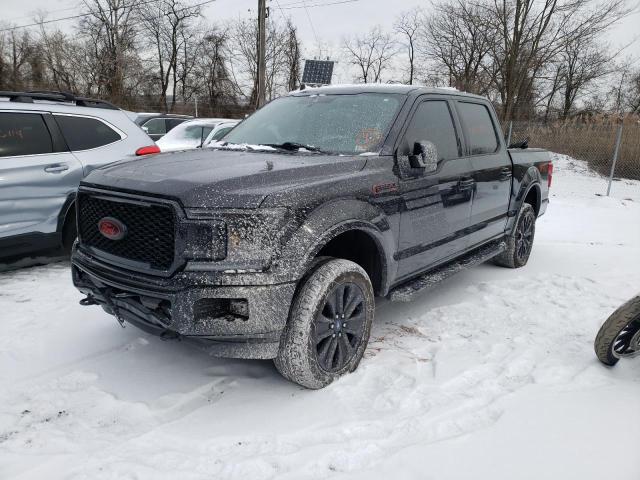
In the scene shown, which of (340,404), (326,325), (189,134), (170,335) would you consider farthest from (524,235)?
(189,134)

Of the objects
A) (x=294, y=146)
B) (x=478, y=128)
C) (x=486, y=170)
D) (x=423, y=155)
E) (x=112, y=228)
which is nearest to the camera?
(x=112, y=228)

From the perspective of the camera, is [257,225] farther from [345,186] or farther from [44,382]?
[44,382]

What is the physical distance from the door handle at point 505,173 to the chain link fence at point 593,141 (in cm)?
1087

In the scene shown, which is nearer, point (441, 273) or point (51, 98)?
point (441, 273)

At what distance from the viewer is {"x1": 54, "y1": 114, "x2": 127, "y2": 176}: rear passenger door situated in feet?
16.6

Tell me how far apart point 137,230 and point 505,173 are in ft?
12.2

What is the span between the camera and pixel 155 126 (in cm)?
1336

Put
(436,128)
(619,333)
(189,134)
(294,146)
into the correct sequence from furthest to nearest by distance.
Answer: (189,134) → (436,128) → (294,146) → (619,333)

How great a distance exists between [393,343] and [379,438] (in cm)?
118

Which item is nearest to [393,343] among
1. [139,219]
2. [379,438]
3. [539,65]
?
[379,438]

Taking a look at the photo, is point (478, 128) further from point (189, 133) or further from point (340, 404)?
point (189, 133)

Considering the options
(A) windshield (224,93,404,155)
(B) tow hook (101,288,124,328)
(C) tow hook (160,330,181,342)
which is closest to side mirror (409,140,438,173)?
(A) windshield (224,93,404,155)

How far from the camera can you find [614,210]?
32.8 ft

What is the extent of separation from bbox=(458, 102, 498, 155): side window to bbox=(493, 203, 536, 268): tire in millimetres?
1094
